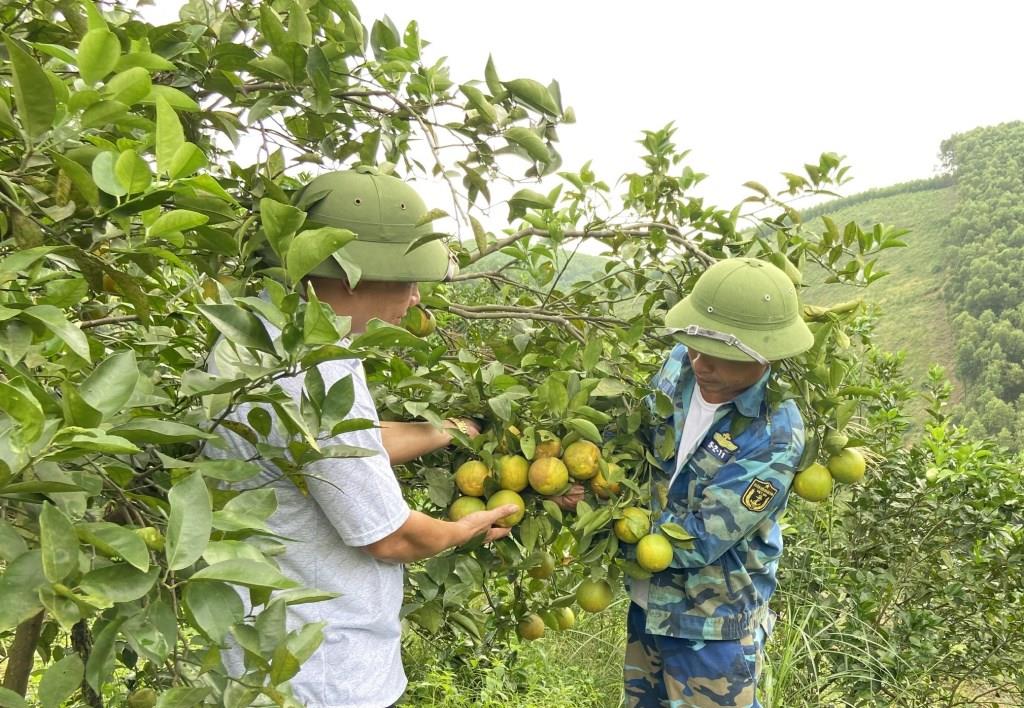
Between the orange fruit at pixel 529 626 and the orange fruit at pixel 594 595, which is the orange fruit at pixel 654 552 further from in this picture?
the orange fruit at pixel 529 626

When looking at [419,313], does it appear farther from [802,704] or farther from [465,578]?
[802,704]

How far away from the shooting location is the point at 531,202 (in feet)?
5.67

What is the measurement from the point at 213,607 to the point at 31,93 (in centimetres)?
51

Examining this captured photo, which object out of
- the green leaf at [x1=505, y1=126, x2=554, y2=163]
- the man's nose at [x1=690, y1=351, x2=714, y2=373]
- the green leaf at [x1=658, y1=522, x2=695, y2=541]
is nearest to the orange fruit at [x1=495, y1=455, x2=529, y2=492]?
→ the green leaf at [x1=658, y1=522, x2=695, y2=541]

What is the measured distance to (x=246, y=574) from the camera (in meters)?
0.69

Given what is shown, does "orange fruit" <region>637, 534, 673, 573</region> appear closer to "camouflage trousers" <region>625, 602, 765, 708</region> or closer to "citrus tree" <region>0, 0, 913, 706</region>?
"citrus tree" <region>0, 0, 913, 706</region>

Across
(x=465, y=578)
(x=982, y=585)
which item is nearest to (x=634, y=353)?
(x=465, y=578)

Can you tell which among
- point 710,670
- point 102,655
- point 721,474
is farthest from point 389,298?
point 710,670

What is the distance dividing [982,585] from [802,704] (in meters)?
0.92

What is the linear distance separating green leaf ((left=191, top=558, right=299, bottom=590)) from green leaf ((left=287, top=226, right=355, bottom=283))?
304mm

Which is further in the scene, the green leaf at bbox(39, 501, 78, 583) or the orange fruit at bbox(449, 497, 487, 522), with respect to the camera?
the orange fruit at bbox(449, 497, 487, 522)

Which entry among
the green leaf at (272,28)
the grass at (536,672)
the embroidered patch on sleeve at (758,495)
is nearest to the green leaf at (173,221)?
the green leaf at (272,28)

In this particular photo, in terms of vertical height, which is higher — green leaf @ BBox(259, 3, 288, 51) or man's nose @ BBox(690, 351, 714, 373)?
green leaf @ BBox(259, 3, 288, 51)

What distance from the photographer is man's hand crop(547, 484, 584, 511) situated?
1.79 meters
